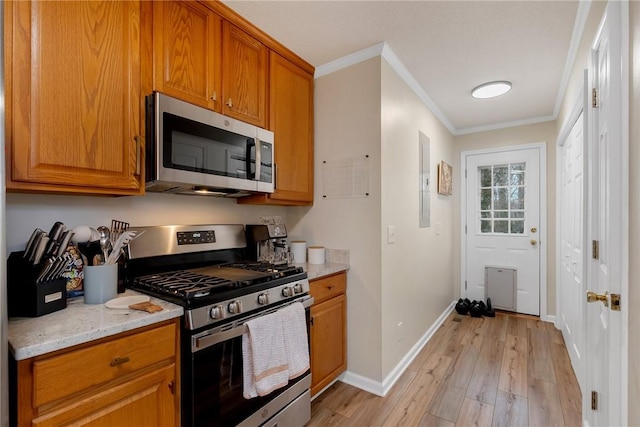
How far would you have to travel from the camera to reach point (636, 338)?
925 millimetres

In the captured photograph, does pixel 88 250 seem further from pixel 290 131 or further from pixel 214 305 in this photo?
pixel 290 131

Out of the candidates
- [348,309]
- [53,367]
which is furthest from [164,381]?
[348,309]

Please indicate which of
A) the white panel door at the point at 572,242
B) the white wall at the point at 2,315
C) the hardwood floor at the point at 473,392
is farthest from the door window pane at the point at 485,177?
the white wall at the point at 2,315

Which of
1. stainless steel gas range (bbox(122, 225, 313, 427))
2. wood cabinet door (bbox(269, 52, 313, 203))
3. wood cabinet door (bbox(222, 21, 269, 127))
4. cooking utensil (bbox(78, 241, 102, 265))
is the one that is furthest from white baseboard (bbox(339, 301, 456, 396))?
wood cabinet door (bbox(222, 21, 269, 127))

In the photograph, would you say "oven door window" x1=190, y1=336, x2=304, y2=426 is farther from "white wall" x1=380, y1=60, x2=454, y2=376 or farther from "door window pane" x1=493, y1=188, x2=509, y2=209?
"door window pane" x1=493, y1=188, x2=509, y2=209

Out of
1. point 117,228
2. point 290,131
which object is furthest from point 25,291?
point 290,131

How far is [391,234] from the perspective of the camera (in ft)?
7.27

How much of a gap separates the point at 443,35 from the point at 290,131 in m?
1.18

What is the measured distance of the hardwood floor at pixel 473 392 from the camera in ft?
6.01

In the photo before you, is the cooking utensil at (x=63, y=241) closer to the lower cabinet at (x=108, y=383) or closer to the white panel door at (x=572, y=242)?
the lower cabinet at (x=108, y=383)

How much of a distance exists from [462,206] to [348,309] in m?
2.64

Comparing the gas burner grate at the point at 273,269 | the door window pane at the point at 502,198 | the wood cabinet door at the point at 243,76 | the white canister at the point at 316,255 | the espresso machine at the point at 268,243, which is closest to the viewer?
the gas burner grate at the point at 273,269

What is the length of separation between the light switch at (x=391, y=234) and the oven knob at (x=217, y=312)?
1.28m

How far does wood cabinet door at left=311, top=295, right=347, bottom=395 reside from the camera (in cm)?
190
